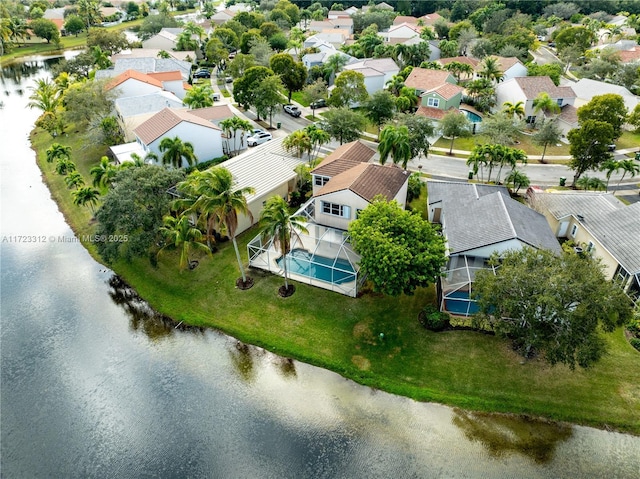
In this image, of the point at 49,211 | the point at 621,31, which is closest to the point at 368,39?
the point at 621,31

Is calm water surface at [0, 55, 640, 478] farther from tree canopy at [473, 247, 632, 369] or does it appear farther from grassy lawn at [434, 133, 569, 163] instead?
grassy lawn at [434, 133, 569, 163]

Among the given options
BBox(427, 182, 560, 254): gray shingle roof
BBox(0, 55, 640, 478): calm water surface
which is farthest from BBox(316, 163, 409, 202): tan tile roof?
BBox(0, 55, 640, 478): calm water surface

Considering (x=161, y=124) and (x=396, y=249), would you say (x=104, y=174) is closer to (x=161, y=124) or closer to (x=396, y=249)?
(x=161, y=124)

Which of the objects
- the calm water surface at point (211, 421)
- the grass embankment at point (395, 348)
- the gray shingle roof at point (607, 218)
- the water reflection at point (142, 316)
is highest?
the gray shingle roof at point (607, 218)

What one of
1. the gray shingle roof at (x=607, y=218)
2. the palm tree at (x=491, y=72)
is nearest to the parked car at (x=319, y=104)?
the palm tree at (x=491, y=72)

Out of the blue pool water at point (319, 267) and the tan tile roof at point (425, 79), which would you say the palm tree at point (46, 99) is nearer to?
the blue pool water at point (319, 267)
